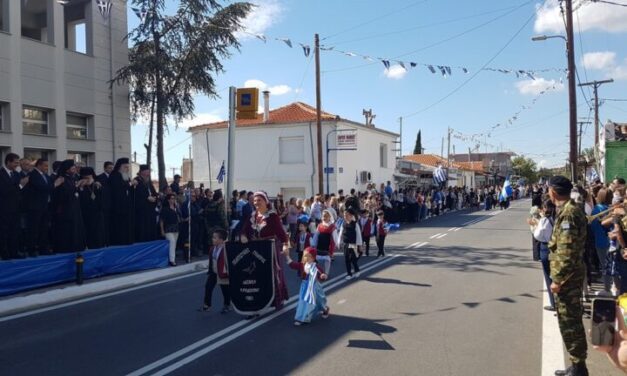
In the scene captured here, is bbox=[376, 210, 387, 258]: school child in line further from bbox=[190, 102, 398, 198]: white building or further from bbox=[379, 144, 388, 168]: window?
bbox=[379, 144, 388, 168]: window

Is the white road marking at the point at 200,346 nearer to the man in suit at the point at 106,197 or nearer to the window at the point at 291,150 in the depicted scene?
the man in suit at the point at 106,197

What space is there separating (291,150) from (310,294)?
28594 millimetres

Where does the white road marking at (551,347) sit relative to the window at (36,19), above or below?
below

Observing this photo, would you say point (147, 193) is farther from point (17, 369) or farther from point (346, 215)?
point (17, 369)

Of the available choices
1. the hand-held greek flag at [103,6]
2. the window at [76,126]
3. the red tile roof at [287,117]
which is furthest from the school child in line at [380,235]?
the red tile roof at [287,117]

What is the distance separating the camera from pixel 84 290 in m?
10.5

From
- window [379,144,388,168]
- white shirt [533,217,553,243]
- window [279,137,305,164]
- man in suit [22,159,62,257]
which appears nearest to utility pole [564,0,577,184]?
white shirt [533,217,553,243]

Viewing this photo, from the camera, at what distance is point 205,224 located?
633 inches

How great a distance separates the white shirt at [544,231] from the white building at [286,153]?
2537 cm

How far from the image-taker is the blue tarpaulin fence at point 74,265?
997cm

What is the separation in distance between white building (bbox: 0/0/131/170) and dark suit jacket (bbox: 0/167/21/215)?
6.05 m

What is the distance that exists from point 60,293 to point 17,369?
430cm

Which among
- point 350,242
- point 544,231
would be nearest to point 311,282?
point 544,231

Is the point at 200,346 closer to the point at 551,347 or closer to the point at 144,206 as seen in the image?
the point at 551,347
